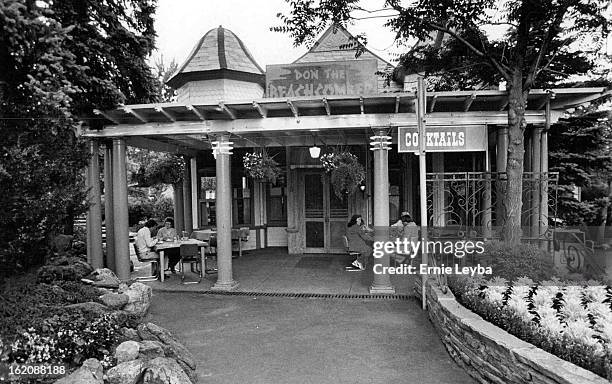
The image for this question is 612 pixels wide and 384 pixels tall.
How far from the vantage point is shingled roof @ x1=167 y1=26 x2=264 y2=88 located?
41.6ft

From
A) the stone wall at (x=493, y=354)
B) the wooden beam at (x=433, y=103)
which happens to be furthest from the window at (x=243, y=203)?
the stone wall at (x=493, y=354)

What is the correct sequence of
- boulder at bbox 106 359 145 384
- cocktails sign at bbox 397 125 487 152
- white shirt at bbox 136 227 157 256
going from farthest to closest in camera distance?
white shirt at bbox 136 227 157 256
cocktails sign at bbox 397 125 487 152
boulder at bbox 106 359 145 384

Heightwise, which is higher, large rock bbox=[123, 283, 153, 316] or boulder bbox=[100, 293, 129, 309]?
boulder bbox=[100, 293, 129, 309]

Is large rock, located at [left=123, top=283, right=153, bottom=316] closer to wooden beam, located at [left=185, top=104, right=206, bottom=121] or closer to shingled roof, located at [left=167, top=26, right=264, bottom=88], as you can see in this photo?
wooden beam, located at [left=185, top=104, right=206, bottom=121]

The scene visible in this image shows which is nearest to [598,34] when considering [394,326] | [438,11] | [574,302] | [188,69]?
[438,11]

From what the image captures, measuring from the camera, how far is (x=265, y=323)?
6.15 meters

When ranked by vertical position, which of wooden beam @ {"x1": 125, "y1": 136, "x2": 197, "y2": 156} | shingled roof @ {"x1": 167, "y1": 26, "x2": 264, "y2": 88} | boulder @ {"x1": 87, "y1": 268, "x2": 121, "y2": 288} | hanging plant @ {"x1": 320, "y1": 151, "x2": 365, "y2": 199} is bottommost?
boulder @ {"x1": 87, "y1": 268, "x2": 121, "y2": 288}

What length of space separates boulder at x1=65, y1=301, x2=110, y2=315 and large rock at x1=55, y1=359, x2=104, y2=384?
1.03m

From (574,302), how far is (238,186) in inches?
373

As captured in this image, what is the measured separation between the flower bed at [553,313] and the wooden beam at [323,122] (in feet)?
10.3

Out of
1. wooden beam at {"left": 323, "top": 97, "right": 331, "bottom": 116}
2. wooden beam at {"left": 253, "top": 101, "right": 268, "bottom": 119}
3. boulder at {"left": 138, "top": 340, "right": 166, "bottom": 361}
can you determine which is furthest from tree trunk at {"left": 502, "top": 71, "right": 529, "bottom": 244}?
boulder at {"left": 138, "top": 340, "right": 166, "bottom": 361}

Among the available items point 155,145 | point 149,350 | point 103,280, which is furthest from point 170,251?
point 149,350

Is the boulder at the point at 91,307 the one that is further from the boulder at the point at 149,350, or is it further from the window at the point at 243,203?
the window at the point at 243,203

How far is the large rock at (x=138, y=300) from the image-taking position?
20.0ft
